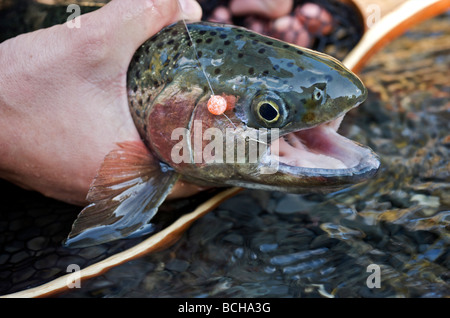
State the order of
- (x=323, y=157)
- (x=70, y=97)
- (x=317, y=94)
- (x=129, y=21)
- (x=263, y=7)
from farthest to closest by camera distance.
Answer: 1. (x=263, y=7)
2. (x=70, y=97)
3. (x=129, y=21)
4. (x=323, y=157)
5. (x=317, y=94)

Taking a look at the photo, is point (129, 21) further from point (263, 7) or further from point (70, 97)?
point (263, 7)

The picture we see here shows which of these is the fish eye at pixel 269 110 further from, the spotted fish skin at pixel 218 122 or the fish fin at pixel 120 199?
the fish fin at pixel 120 199

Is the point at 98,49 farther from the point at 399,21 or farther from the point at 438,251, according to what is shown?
the point at 399,21

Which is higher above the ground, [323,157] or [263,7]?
[263,7]

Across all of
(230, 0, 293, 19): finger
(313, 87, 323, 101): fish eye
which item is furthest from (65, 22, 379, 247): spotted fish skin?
(230, 0, 293, 19): finger

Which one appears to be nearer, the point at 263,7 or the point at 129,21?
the point at 129,21

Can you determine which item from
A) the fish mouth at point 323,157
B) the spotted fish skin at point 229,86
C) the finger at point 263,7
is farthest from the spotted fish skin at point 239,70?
the finger at point 263,7

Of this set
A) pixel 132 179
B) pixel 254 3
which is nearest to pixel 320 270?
pixel 132 179

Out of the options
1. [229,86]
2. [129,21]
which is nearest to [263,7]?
[129,21]
